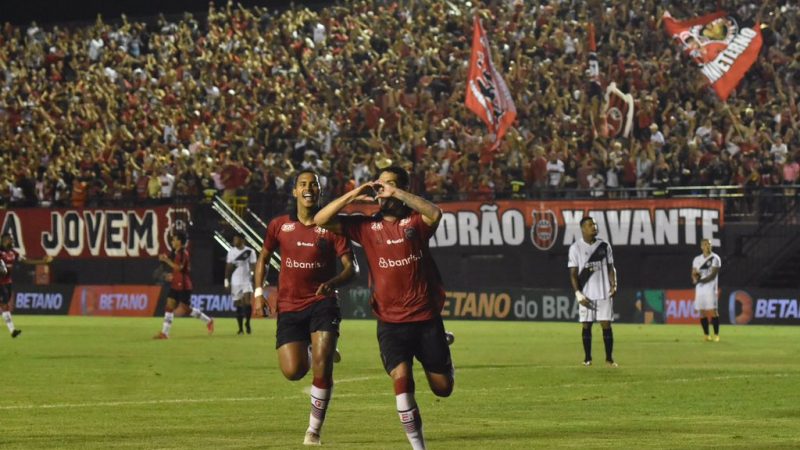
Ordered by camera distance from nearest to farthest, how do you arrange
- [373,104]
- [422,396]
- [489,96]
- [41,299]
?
[422,396]
[489,96]
[373,104]
[41,299]

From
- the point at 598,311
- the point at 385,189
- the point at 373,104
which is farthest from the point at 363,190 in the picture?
the point at 373,104

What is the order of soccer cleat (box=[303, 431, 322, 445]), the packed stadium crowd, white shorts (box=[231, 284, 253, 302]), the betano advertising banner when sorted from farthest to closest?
the packed stadium crowd
the betano advertising banner
white shorts (box=[231, 284, 253, 302])
soccer cleat (box=[303, 431, 322, 445])

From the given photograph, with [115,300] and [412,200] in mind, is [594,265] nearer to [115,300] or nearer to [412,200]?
[412,200]

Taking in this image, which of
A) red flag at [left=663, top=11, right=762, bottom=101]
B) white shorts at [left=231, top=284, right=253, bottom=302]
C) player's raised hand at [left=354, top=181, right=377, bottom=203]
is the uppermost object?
red flag at [left=663, top=11, right=762, bottom=101]

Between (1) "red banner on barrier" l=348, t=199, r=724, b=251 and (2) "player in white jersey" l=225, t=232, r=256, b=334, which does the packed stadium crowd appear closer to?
(1) "red banner on barrier" l=348, t=199, r=724, b=251

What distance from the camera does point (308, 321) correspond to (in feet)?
47.0

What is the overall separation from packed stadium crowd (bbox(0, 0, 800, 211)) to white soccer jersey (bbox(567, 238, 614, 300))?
13169 mm

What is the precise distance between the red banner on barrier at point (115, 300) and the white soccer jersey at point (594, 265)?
76.4 ft

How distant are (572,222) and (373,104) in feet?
26.5

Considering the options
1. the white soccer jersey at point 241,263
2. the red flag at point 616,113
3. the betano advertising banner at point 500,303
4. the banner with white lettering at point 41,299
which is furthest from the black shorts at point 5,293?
the red flag at point 616,113

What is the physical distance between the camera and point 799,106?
37.0 meters

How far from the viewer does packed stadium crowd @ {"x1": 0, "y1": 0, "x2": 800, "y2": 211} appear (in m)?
38.1

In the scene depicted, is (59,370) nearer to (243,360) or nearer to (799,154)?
(243,360)

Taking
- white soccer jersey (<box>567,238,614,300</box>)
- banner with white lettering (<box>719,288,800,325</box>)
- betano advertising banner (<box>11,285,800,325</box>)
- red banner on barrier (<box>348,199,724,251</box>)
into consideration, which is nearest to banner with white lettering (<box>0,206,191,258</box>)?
betano advertising banner (<box>11,285,800,325</box>)
